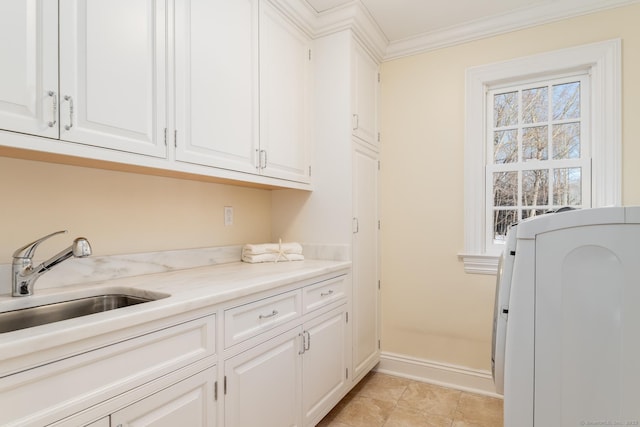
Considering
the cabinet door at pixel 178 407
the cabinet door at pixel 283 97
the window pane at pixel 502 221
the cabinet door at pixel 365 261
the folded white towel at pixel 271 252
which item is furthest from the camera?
the window pane at pixel 502 221

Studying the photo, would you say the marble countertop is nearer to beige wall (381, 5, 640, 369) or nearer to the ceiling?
beige wall (381, 5, 640, 369)

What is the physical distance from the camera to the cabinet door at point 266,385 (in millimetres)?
1312

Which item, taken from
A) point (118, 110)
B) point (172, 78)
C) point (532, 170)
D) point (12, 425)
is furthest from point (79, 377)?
point (532, 170)

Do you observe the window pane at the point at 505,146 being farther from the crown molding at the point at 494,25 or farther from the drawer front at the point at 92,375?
the drawer front at the point at 92,375

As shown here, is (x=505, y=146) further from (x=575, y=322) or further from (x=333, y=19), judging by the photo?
(x=575, y=322)

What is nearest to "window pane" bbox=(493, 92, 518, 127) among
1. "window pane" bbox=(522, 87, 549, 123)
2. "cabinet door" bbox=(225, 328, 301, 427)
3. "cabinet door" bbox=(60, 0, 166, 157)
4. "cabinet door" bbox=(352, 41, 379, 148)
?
"window pane" bbox=(522, 87, 549, 123)

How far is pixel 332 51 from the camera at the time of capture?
232 centimetres

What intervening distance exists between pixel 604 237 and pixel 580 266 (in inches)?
4.2

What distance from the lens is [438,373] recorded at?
2.52 metres

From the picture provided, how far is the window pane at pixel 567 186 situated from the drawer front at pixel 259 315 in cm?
190

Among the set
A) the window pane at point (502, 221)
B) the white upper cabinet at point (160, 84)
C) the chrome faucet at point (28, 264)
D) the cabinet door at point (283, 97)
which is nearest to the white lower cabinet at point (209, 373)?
the chrome faucet at point (28, 264)

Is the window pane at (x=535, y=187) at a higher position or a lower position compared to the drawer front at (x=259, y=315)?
higher

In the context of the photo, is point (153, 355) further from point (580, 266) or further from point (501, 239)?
point (501, 239)

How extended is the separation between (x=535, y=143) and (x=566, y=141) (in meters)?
0.18
